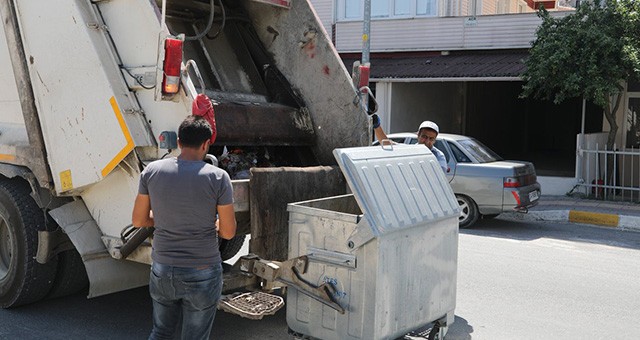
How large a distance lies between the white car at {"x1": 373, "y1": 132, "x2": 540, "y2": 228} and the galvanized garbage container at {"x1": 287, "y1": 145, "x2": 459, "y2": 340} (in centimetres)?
561

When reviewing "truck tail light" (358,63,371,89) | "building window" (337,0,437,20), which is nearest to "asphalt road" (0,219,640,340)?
"truck tail light" (358,63,371,89)

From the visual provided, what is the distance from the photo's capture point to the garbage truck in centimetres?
447

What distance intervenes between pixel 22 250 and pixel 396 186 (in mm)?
2950

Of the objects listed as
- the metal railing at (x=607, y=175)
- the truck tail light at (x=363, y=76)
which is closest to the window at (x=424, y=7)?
the metal railing at (x=607, y=175)

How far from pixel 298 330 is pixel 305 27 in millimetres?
2562

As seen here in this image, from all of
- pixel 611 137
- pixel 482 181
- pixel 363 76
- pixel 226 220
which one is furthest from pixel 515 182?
pixel 226 220

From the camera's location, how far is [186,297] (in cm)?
348

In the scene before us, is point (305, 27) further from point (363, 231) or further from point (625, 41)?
point (625, 41)

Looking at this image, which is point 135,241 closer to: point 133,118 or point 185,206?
point 133,118

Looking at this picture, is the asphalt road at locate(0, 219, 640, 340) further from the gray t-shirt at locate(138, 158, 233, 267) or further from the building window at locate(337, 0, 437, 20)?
the building window at locate(337, 0, 437, 20)

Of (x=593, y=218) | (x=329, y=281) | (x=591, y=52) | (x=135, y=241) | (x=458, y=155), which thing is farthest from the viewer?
(x=591, y=52)

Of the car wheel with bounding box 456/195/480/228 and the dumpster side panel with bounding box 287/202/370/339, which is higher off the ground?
the dumpster side panel with bounding box 287/202/370/339

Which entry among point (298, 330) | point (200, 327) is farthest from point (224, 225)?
point (298, 330)

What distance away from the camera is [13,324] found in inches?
205
